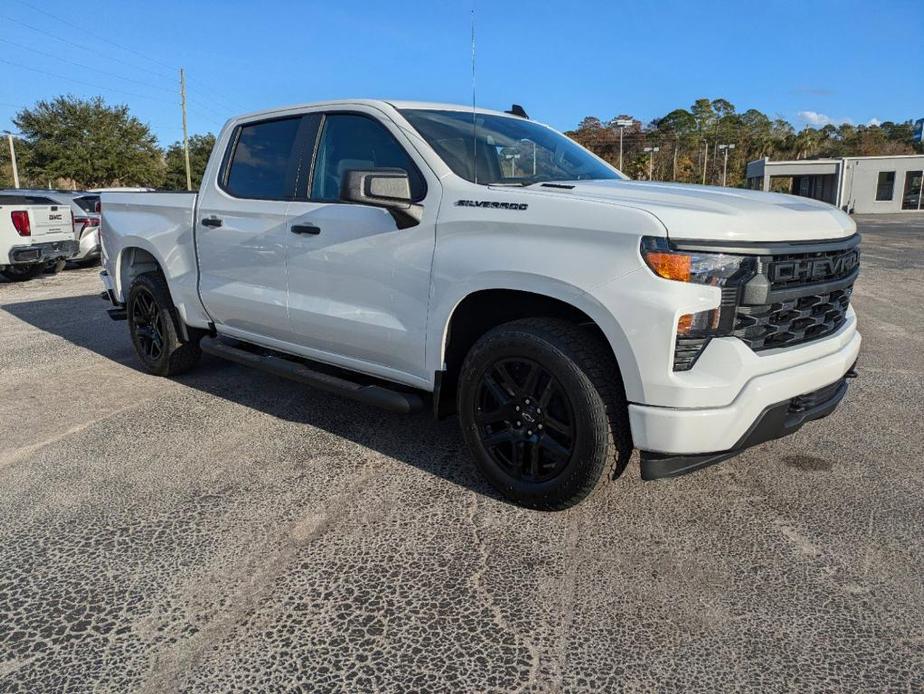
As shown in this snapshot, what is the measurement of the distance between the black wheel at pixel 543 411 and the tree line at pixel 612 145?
9.32m

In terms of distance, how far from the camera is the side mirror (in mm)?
3312

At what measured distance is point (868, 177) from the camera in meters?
55.0

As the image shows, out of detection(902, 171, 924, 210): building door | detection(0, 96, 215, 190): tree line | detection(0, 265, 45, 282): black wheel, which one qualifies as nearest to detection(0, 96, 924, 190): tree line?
detection(0, 96, 215, 190): tree line

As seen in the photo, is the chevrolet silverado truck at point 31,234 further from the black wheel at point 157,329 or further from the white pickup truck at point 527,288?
the white pickup truck at point 527,288

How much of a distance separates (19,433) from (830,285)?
4.78 metres

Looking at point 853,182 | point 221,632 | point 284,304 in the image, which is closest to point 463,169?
point 284,304

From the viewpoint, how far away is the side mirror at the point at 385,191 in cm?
331

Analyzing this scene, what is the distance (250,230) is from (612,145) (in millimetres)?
95203

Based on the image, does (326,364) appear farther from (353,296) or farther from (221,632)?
(221,632)

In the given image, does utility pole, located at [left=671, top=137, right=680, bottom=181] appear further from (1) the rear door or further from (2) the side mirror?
(2) the side mirror

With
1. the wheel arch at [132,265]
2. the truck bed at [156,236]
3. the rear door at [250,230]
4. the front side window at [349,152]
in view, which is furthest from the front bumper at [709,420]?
the wheel arch at [132,265]

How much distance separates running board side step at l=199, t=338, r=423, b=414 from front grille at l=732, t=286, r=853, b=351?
1.65 m

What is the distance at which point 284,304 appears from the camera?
4281mm

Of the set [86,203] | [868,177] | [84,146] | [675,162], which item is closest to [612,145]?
[675,162]
